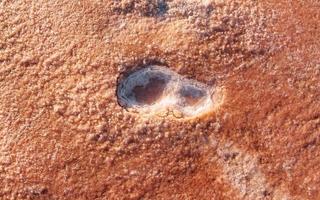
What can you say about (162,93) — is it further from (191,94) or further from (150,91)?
(191,94)

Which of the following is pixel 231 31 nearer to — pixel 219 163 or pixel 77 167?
pixel 219 163

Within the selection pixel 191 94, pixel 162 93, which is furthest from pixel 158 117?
pixel 191 94

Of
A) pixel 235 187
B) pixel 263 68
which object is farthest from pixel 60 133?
pixel 263 68

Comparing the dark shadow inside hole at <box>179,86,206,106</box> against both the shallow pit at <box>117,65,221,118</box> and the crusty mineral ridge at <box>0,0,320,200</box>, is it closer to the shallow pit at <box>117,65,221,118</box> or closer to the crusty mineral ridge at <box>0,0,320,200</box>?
the shallow pit at <box>117,65,221,118</box>

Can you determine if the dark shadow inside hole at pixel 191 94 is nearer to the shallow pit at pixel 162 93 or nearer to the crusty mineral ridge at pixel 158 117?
the shallow pit at pixel 162 93

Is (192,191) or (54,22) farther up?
(54,22)

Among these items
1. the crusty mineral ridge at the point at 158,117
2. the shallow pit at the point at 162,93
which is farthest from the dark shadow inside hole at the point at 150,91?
the crusty mineral ridge at the point at 158,117

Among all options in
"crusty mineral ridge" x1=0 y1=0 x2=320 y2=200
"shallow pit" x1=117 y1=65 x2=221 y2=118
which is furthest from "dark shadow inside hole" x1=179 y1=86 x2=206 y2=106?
"crusty mineral ridge" x1=0 y1=0 x2=320 y2=200
